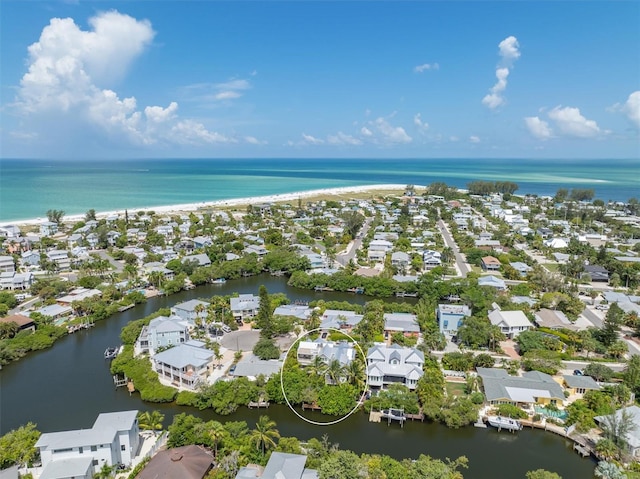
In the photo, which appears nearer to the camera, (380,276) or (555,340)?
(555,340)

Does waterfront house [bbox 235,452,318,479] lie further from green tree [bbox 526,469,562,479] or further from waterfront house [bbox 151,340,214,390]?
green tree [bbox 526,469,562,479]

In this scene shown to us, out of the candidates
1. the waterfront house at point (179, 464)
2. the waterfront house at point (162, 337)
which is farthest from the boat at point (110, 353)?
the waterfront house at point (179, 464)

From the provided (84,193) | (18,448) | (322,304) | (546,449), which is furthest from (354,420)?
(84,193)

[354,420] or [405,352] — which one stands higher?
[405,352]

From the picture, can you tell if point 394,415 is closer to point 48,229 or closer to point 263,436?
point 263,436

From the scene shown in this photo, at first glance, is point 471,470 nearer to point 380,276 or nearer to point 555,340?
point 555,340

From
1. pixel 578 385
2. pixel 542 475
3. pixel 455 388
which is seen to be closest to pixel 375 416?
pixel 455 388

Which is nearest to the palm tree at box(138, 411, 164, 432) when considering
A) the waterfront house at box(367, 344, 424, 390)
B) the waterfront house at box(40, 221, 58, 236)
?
the waterfront house at box(367, 344, 424, 390)
